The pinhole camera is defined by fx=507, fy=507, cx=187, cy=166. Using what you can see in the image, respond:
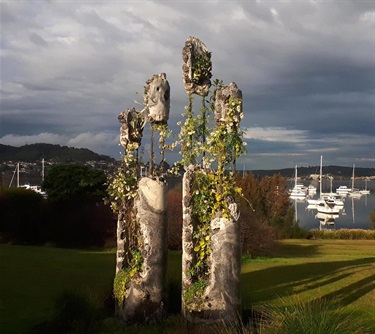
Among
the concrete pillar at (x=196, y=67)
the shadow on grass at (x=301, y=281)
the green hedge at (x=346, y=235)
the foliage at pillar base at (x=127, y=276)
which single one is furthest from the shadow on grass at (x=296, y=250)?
the concrete pillar at (x=196, y=67)

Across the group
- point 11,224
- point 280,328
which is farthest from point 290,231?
point 280,328

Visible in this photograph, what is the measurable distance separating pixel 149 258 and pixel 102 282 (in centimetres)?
703

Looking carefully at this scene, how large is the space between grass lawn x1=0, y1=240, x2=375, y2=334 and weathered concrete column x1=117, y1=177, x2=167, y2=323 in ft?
4.67

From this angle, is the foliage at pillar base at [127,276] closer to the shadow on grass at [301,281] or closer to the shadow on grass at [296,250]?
the shadow on grass at [301,281]

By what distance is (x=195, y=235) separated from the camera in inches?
418

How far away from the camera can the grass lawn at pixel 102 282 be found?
43.9 feet

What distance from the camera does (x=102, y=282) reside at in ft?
58.3

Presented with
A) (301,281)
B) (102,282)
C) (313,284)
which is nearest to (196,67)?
(102,282)

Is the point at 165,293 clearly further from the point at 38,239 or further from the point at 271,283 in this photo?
the point at 38,239

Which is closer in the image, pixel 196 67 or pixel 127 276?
pixel 196 67

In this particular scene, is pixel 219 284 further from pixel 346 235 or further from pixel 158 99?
pixel 346 235

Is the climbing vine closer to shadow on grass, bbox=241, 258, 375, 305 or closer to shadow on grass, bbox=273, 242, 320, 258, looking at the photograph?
shadow on grass, bbox=241, 258, 375, 305

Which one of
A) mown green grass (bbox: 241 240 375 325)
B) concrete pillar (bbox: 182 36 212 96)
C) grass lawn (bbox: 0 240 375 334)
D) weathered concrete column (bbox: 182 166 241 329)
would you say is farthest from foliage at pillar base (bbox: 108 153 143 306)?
mown green grass (bbox: 241 240 375 325)

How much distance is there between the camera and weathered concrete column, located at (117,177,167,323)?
1130cm
